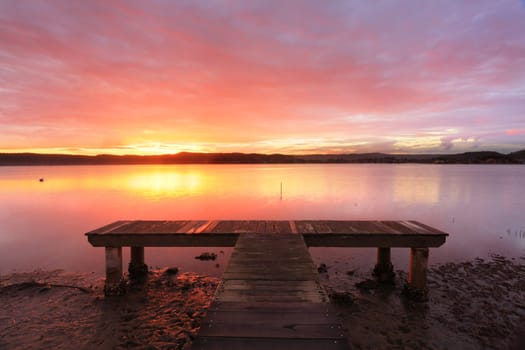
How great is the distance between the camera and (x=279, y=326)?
3498mm

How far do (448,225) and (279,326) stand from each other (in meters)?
20.2

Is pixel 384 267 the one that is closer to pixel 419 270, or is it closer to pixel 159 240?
pixel 419 270

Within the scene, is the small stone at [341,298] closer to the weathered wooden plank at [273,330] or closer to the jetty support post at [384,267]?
the jetty support post at [384,267]

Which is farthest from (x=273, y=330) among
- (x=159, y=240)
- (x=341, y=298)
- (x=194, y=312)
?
(x=159, y=240)

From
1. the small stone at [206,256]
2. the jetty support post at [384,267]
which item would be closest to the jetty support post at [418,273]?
the jetty support post at [384,267]

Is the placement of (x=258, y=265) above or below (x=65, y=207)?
above

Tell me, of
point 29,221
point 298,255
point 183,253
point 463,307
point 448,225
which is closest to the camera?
point 298,255

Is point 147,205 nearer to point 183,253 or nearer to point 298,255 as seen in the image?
point 183,253

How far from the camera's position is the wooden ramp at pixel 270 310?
323cm

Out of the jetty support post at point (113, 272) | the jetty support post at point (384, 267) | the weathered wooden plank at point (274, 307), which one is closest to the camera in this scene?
the weathered wooden plank at point (274, 307)

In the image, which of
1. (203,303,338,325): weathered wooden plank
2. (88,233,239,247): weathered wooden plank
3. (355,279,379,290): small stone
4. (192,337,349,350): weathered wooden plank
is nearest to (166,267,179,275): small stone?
(88,233,239,247): weathered wooden plank

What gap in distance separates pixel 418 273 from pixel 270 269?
5.10m

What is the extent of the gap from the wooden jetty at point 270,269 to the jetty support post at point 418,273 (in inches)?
1.0

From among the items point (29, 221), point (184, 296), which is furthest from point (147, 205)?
point (184, 296)
